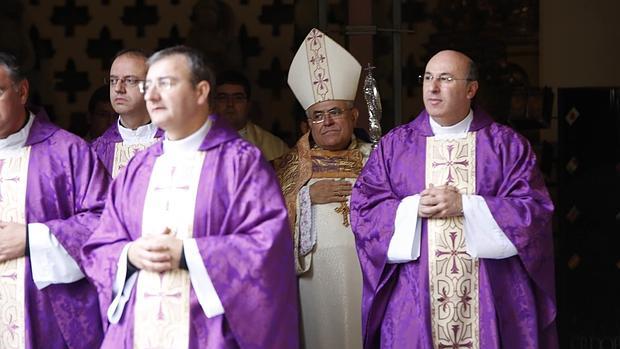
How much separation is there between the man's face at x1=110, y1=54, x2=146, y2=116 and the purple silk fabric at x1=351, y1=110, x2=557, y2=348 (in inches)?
41.6

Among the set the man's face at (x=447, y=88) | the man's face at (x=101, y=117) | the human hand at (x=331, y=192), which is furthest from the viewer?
the man's face at (x=101, y=117)

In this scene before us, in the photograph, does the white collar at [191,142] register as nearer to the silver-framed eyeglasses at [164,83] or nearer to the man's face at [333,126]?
the silver-framed eyeglasses at [164,83]

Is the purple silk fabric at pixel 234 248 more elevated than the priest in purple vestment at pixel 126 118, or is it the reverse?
the priest in purple vestment at pixel 126 118

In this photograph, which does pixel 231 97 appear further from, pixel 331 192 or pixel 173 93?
pixel 173 93

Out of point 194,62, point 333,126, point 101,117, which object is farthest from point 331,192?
point 101,117

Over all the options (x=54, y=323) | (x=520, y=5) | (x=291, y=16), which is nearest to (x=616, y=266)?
(x=520, y=5)

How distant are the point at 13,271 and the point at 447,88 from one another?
1918 mm

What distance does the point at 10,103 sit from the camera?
554 cm

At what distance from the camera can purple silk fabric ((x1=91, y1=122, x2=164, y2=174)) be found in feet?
21.1

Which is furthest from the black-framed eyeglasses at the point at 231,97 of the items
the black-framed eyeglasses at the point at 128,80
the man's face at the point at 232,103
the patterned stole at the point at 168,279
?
the patterned stole at the point at 168,279

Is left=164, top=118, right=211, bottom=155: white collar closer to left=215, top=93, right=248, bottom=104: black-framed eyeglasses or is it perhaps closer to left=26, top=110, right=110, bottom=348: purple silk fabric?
left=26, top=110, right=110, bottom=348: purple silk fabric

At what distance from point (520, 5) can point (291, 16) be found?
160 centimetres

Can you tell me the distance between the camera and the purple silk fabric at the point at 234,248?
4.82 metres

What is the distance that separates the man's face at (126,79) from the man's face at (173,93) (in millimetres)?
1269
